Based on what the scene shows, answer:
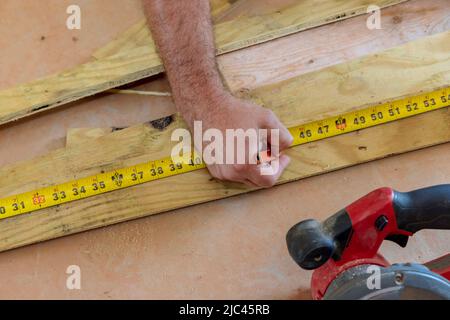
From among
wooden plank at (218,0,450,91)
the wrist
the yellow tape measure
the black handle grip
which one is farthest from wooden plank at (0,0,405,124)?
the black handle grip

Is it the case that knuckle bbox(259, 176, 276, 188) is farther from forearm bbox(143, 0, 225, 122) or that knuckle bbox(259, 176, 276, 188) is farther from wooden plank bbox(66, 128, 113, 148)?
wooden plank bbox(66, 128, 113, 148)

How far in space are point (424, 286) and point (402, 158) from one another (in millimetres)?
643

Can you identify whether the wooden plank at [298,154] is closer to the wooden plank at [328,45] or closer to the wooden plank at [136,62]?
the wooden plank at [328,45]

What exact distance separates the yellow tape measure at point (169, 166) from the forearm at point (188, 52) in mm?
197

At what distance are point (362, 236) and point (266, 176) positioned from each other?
1.27ft

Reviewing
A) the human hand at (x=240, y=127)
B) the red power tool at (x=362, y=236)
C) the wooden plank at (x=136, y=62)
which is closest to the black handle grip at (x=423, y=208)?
the red power tool at (x=362, y=236)

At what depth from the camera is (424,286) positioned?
1256mm

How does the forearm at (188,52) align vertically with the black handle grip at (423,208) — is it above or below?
above

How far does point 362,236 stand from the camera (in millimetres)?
1403

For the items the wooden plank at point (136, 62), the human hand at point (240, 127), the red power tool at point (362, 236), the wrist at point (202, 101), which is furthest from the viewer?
the wooden plank at point (136, 62)

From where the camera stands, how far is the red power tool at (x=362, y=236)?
4.35 feet

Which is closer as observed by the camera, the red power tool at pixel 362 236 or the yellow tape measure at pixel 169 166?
the red power tool at pixel 362 236

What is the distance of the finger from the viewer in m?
1.66
